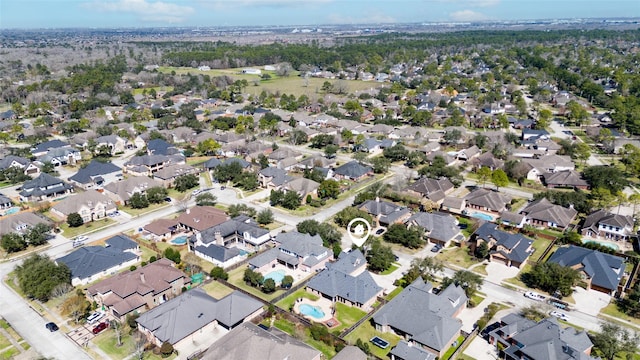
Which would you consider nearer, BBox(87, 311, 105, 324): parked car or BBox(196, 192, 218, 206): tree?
BBox(87, 311, 105, 324): parked car

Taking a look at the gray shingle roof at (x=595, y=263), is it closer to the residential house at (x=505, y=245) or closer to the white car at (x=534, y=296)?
the residential house at (x=505, y=245)

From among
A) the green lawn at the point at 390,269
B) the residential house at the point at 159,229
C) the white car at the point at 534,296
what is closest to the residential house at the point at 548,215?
the white car at the point at 534,296

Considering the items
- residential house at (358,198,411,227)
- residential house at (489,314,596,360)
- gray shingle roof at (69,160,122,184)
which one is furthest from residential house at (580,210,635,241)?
gray shingle roof at (69,160,122,184)

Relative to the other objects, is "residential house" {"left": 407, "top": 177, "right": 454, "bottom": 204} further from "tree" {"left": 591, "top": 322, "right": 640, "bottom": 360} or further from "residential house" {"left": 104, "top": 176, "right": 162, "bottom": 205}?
"residential house" {"left": 104, "top": 176, "right": 162, "bottom": 205}

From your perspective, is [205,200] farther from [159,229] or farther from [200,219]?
[159,229]

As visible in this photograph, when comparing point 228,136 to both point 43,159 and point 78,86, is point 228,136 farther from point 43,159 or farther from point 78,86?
point 78,86

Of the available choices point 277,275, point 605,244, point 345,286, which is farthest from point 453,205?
point 277,275

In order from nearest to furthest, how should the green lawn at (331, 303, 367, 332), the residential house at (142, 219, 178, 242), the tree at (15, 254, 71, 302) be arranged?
the green lawn at (331, 303, 367, 332), the tree at (15, 254, 71, 302), the residential house at (142, 219, 178, 242)

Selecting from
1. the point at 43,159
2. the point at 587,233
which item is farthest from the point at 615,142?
the point at 43,159
